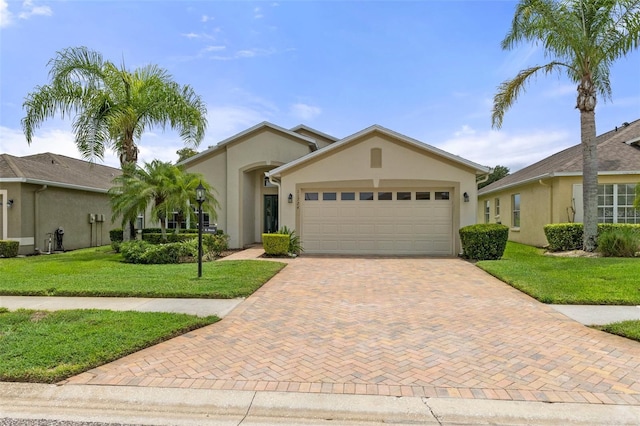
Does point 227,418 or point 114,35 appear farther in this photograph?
point 114,35

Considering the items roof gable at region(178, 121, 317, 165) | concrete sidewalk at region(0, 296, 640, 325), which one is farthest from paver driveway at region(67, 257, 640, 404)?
roof gable at region(178, 121, 317, 165)

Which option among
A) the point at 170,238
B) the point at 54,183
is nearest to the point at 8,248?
the point at 54,183

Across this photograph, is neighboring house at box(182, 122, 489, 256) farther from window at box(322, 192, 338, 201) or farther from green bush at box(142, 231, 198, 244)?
green bush at box(142, 231, 198, 244)

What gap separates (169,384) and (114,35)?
1186cm

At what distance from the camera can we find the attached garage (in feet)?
44.7

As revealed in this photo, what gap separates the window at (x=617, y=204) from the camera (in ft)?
46.9

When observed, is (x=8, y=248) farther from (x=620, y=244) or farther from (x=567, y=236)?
(x=620, y=244)

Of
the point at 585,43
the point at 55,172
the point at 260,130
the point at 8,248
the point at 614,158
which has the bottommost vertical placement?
the point at 8,248

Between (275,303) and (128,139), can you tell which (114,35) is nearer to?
(128,139)

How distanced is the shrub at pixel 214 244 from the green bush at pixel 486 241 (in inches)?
357

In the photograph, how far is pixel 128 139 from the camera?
14.0 m

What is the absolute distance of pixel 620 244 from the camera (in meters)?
11.6

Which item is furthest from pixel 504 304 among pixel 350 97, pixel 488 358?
pixel 350 97

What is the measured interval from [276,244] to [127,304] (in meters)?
6.92
